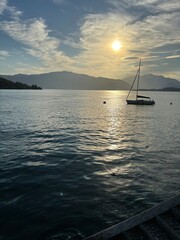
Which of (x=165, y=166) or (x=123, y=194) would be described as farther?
(x=165, y=166)

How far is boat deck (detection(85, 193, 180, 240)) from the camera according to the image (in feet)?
31.0

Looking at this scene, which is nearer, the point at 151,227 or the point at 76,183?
the point at 151,227

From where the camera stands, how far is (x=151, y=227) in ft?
32.8

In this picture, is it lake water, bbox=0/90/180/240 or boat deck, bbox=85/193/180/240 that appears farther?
lake water, bbox=0/90/180/240

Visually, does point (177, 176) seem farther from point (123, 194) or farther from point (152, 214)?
point (152, 214)

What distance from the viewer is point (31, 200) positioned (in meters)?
14.8

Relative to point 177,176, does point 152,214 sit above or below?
above

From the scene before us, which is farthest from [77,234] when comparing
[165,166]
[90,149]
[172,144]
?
[172,144]

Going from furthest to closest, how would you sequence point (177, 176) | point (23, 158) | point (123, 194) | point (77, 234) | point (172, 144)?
1. point (172, 144)
2. point (23, 158)
3. point (177, 176)
4. point (123, 194)
5. point (77, 234)

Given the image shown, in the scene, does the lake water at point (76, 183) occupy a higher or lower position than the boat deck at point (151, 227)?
lower

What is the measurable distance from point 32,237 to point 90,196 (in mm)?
5496

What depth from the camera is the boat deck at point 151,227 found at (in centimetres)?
945

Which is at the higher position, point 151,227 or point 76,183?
point 151,227

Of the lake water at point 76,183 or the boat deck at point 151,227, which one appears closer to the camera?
the boat deck at point 151,227
